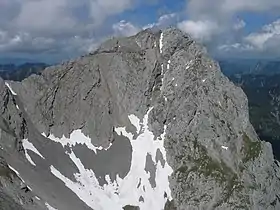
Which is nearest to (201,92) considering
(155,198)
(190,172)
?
(190,172)

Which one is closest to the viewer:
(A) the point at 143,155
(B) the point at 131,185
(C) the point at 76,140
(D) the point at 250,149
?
(B) the point at 131,185

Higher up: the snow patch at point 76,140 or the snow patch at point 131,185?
the snow patch at point 76,140

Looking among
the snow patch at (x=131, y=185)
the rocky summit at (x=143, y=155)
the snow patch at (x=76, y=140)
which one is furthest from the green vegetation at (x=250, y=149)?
the snow patch at (x=76, y=140)

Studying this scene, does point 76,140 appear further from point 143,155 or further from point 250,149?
point 250,149

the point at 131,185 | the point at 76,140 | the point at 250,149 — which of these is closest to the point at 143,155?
the point at 131,185

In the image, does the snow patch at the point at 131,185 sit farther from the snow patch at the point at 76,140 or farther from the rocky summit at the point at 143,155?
the snow patch at the point at 76,140

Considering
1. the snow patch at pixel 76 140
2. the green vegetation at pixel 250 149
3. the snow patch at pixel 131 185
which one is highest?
the snow patch at pixel 76 140

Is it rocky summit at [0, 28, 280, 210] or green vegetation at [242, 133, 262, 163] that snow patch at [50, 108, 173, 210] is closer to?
rocky summit at [0, 28, 280, 210]
